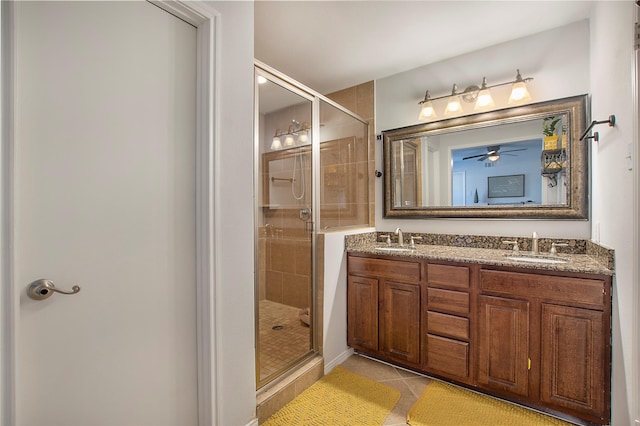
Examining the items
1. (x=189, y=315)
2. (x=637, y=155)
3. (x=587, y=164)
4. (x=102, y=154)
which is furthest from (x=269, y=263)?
(x=587, y=164)

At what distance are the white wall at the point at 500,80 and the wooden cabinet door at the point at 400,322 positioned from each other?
30.0 inches

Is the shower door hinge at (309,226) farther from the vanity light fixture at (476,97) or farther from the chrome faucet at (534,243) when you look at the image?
the chrome faucet at (534,243)

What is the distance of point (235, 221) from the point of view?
149 cm

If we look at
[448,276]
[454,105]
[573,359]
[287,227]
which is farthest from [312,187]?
[573,359]

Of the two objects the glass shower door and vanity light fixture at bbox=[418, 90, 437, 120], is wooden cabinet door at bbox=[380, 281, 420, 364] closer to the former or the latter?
the glass shower door

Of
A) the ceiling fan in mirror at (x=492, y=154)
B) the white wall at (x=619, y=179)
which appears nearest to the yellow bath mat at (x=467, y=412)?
Result: the white wall at (x=619, y=179)

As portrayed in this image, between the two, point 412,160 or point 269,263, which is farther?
point 412,160

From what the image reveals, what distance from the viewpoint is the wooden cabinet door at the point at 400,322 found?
7.00 feet

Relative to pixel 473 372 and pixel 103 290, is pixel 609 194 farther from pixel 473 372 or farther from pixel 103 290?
pixel 103 290

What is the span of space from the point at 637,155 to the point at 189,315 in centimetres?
209

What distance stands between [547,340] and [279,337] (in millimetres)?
1733

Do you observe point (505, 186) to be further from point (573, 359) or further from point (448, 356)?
point (448, 356)

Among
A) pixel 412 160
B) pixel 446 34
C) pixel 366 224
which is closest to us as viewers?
pixel 446 34

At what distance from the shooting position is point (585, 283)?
1.59 meters
